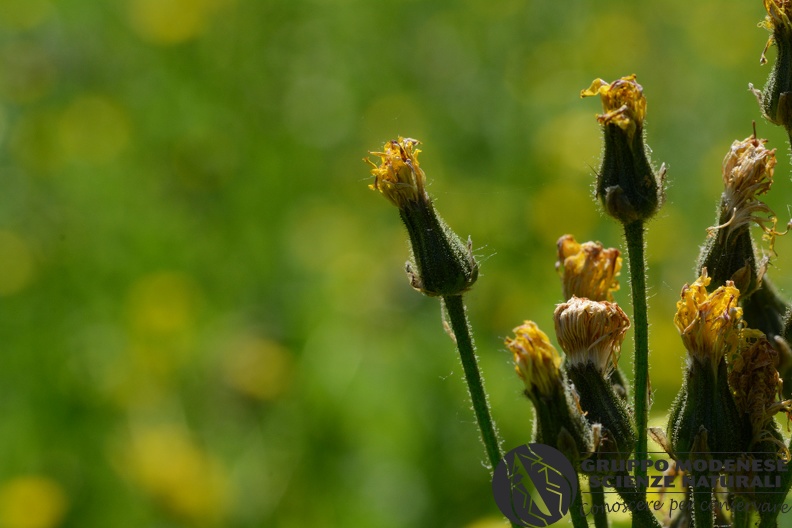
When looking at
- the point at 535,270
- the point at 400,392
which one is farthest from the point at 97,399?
the point at 535,270

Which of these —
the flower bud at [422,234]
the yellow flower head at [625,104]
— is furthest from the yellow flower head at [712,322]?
the flower bud at [422,234]

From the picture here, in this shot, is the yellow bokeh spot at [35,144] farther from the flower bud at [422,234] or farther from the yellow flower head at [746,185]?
the yellow flower head at [746,185]

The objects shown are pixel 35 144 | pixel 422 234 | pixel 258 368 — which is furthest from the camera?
pixel 35 144

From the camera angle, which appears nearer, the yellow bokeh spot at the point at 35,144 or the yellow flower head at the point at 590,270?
the yellow flower head at the point at 590,270

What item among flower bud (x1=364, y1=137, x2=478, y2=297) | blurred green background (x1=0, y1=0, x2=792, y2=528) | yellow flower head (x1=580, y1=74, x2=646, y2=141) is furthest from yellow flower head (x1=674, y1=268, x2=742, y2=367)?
blurred green background (x1=0, y1=0, x2=792, y2=528)

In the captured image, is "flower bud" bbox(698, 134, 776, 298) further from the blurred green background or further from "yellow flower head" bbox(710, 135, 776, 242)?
the blurred green background

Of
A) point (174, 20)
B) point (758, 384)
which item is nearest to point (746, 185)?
point (758, 384)

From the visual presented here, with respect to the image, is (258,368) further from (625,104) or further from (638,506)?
(638,506)

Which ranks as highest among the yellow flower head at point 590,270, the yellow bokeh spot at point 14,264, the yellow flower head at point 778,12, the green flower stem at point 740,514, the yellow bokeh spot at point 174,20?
the yellow bokeh spot at point 174,20
